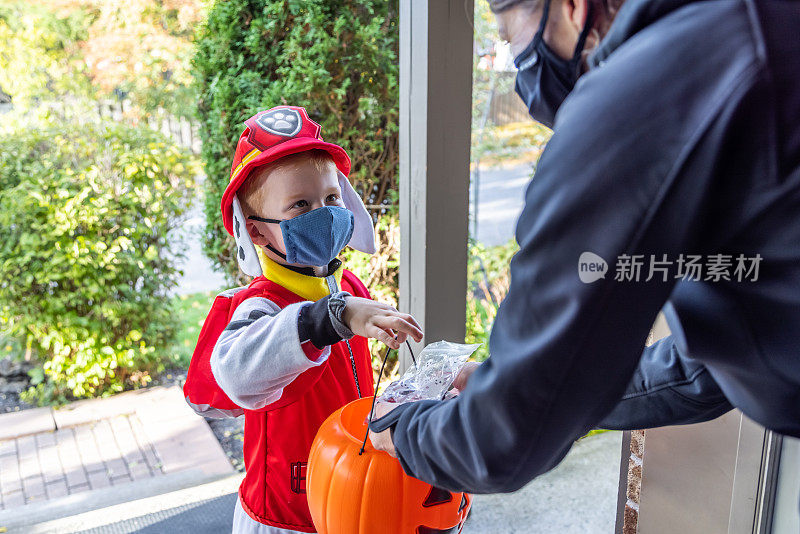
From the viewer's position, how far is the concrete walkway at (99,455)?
3764 mm

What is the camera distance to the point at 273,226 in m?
1.70

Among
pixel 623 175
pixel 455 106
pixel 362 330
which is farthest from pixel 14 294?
pixel 623 175

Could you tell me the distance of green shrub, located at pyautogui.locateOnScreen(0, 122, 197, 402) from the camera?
4746mm

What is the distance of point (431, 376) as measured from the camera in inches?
57.4

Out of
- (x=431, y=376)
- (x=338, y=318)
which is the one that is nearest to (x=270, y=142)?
(x=338, y=318)

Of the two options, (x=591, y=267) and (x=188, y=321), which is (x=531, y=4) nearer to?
(x=591, y=267)

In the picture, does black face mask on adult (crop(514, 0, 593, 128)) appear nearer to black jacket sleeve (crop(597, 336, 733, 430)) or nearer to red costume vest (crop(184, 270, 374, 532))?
black jacket sleeve (crop(597, 336, 733, 430))

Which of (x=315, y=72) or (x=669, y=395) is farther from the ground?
(x=315, y=72)

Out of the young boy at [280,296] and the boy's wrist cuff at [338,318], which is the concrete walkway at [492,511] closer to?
the young boy at [280,296]

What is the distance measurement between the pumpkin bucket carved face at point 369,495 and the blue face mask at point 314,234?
1.46ft

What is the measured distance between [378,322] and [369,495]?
37 cm

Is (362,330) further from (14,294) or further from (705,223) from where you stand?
(14,294)

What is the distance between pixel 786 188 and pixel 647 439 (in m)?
1.83

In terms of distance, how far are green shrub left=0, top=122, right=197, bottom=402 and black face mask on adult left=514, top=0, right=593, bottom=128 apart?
4.39m
